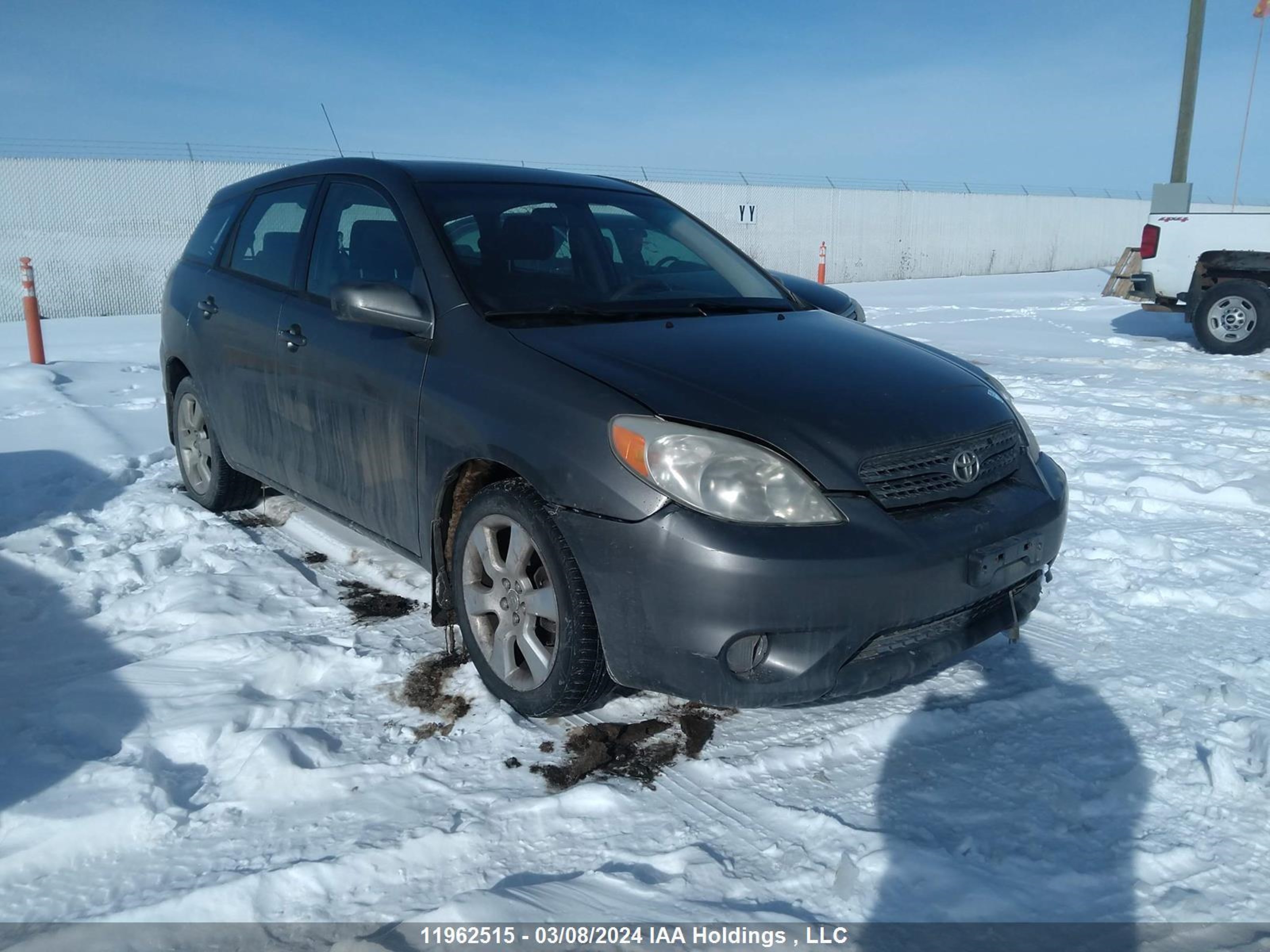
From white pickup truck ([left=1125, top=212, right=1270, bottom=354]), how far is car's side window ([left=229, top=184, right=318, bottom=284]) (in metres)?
10.4

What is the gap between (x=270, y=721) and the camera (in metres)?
2.92

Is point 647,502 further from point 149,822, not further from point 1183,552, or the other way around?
point 1183,552

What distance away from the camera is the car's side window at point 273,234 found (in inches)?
161

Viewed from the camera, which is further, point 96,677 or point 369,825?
point 96,677

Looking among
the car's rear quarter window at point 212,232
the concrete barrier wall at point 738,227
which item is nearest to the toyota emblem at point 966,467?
the car's rear quarter window at point 212,232

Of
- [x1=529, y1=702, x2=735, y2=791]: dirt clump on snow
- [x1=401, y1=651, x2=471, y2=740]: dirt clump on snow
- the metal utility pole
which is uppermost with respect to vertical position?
the metal utility pole

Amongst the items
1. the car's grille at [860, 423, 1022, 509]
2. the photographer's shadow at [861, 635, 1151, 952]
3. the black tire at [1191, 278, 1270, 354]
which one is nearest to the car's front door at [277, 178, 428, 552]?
the car's grille at [860, 423, 1022, 509]

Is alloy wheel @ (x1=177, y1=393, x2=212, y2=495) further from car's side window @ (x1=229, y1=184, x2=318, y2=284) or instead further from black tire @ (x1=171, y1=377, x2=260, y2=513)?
car's side window @ (x1=229, y1=184, x2=318, y2=284)

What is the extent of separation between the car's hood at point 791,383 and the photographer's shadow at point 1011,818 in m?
0.85

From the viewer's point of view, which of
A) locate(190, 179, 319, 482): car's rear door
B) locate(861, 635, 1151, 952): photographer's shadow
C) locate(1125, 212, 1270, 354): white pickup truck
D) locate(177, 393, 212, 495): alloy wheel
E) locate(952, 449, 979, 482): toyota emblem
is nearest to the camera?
locate(861, 635, 1151, 952): photographer's shadow

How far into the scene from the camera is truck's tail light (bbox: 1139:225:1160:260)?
11.5 m

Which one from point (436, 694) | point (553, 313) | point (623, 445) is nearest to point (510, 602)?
point (436, 694)

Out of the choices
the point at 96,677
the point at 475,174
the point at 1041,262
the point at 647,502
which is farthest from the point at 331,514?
the point at 1041,262

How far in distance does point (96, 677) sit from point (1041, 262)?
32740mm
